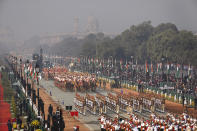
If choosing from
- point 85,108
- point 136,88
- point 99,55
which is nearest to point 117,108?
point 85,108

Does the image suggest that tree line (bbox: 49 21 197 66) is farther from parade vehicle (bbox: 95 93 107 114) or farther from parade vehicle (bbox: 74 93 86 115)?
parade vehicle (bbox: 74 93 86 115)

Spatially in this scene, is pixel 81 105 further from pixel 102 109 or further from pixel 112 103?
pixel 112 103

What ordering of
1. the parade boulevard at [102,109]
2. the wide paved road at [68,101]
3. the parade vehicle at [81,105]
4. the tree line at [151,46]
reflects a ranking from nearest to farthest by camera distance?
the parade boulevard at [102,109]
the wide paved road at [68,101]
the parade vehicle at [81,105]
the tree line at [151,46]

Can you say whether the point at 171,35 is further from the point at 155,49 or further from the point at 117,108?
the point at 117,108

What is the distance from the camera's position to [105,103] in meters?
33.2

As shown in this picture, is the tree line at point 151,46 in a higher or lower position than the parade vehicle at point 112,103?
higher

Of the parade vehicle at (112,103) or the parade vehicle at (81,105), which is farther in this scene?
the parade vehicle at (112,103)

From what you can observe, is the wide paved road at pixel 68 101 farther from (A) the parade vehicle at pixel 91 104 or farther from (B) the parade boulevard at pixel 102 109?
(A) the parade vehicle at pixel 91 104

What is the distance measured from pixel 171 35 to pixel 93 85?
163 feet

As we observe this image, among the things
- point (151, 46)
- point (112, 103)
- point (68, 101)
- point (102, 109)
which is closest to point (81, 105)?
point (102, 109)

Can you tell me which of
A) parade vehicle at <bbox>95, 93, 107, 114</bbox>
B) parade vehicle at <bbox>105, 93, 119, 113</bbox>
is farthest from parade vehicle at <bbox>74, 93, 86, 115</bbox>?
parade vehicle at <bbox>105, 93, 119, 113</bbox>

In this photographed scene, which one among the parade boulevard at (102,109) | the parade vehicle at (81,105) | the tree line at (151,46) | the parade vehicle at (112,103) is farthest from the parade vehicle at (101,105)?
the tree line at (151,46)

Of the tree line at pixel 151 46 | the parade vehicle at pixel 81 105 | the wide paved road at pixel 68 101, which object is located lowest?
the wide paved road at pixel 68 101

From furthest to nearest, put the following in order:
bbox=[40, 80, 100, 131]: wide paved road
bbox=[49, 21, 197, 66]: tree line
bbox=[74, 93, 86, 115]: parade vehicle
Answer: bbox=[49, 21, 197, 66]: tree line
bbox=[74, 93, 86, 115]: parade vehicle
bbox=[40, 80, 100, 131]: wide paved road
